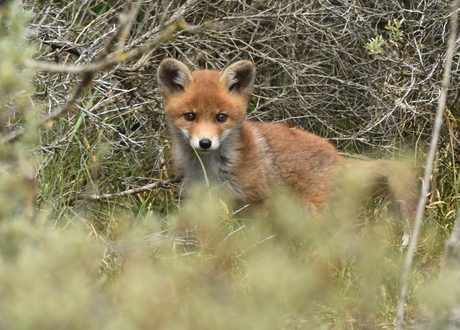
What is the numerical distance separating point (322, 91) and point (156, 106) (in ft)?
4.98

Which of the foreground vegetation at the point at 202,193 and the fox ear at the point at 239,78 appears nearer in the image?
the foreground vegetation at the point at 202,193

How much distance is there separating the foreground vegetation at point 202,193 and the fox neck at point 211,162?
25cm

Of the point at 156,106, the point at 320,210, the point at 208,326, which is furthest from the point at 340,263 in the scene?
the point at 156,106

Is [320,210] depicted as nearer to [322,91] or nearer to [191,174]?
[191,174]

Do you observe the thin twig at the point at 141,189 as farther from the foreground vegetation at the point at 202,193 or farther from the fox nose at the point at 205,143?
the fox nose at the point at 205,143

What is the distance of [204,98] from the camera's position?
4.98 meters

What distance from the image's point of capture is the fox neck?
4.99 m

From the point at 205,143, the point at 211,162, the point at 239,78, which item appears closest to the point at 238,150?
the point at 211,162

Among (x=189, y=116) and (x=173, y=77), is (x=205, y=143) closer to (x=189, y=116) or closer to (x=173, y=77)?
(x=189, y=116)

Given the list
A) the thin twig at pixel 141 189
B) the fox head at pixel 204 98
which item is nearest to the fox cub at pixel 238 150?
the fox head at pixel 204 98

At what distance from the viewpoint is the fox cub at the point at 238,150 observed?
194 inches

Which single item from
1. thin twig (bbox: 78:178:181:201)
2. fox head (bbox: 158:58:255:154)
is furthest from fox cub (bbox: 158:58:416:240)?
thin twig (bbox: 78:178:181:201)

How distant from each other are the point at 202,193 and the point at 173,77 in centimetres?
95

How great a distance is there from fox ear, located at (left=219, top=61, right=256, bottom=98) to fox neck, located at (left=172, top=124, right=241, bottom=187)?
0.99ft
